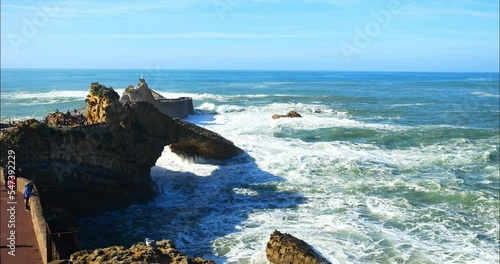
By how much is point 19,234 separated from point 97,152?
5966mm

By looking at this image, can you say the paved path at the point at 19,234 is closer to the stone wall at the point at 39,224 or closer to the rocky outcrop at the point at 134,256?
the stone wall at the point at 39,224

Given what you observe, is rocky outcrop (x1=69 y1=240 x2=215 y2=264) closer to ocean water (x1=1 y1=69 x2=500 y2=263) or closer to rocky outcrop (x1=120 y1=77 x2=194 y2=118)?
ocean water (x1=1 y1=69 x2=500 y2=263)

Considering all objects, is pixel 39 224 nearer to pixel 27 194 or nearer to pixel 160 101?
pixel 27 194

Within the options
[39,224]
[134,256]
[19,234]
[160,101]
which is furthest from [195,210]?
[160,101]

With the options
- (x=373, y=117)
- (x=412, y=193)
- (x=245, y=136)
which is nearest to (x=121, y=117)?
(x=412, y=193)

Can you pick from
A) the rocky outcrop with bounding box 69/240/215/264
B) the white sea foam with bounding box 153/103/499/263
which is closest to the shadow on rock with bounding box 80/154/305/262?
the white sea foam with bounding box 153/103/499/263

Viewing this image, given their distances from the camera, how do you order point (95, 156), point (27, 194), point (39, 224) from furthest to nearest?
point (95, 156), point (27, 194), point (39, 224)

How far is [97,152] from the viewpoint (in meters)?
16.9

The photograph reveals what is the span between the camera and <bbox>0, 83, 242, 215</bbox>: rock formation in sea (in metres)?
15.6

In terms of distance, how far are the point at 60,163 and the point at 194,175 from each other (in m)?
6.86

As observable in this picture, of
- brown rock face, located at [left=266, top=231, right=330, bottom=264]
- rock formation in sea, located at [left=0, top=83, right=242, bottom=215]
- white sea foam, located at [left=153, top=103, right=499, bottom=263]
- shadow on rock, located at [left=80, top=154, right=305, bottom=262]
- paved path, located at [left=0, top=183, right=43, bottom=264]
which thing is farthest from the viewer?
rock formation in sea, located at [left=0, top=83, right=242, bottom=215]

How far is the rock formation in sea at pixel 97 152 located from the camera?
613 inches

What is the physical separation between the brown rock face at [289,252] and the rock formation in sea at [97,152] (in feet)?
22.7

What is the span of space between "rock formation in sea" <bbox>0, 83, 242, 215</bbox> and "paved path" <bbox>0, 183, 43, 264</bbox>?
2.02 metres
